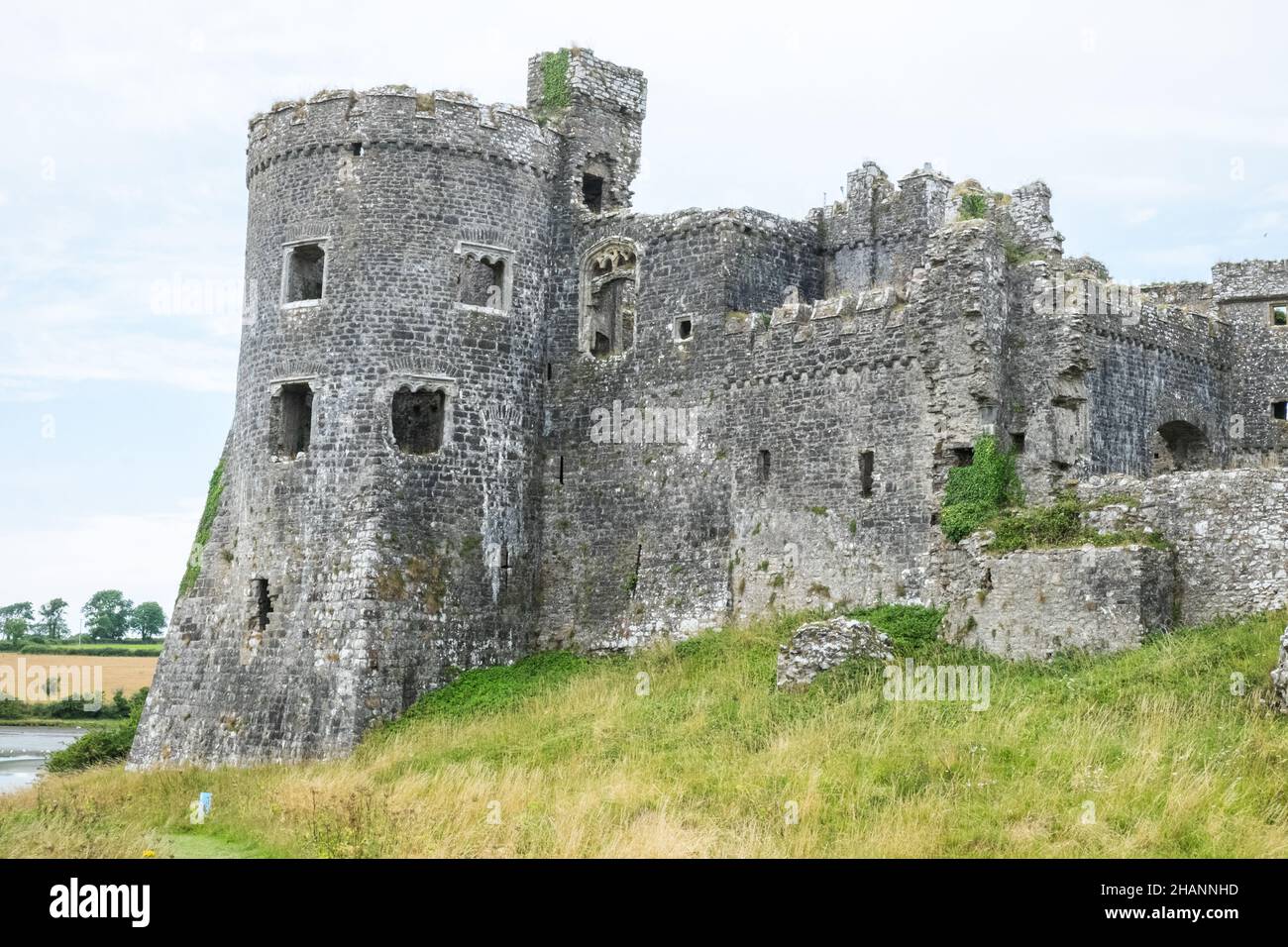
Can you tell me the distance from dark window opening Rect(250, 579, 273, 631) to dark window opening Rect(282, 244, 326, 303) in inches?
210

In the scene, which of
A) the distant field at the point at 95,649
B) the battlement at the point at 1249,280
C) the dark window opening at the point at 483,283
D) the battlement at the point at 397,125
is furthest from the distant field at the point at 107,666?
the battlement at the point at 1249,280

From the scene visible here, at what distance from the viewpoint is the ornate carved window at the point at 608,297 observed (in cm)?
2977

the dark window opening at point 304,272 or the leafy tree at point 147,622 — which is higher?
the dark window opening at point 304,272

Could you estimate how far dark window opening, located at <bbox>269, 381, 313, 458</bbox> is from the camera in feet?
93.4

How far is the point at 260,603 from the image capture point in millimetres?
27781

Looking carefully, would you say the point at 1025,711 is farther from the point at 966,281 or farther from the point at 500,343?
the point at 500,343

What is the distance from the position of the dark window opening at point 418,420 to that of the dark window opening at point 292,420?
1619mm

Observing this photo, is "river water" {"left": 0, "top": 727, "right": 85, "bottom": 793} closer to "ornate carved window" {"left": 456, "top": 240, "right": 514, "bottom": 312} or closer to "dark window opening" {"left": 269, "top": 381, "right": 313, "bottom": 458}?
"dark window opening" {"left": 269, "top": 381, "right": 313, "bottom": 458}

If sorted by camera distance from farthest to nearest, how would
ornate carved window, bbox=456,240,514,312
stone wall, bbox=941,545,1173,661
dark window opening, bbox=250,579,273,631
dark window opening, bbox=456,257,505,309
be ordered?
dark window opening, bbox=456,257,505,309
ornate carved window, bbox=456,240,514,312
dark window opening, bbox=250,579,273,631
stone wall, bbox=941,545,1173,661

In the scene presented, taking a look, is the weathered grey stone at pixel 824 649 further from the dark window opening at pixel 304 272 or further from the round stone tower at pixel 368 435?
the dark window opening at pixel 304 272

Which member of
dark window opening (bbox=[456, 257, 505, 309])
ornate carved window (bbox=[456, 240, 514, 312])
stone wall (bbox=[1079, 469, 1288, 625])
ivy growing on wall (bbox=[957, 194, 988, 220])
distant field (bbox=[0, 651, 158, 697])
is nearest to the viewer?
stone wall (bbox=[1079, 469, 1288, 625])

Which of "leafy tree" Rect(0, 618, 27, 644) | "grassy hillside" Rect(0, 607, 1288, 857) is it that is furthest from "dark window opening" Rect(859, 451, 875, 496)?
"leafy tree" Rect(0, 618, 27, 644)

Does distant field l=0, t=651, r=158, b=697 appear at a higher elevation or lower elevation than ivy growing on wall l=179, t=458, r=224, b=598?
lower
